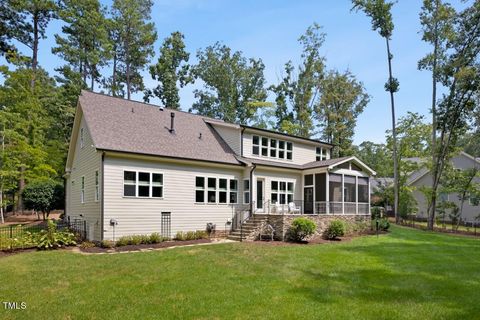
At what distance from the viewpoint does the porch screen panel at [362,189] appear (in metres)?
21.6

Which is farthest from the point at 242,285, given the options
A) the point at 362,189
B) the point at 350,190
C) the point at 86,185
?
the point at 362,189

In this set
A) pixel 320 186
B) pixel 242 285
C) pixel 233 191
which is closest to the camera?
pixel 242 285

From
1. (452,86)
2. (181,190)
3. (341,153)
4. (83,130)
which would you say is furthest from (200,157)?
(341,153)

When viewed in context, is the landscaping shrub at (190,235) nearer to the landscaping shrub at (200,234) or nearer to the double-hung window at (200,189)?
the landscaping shrub at (200,234)

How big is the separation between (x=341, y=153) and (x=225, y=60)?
58.0 ft

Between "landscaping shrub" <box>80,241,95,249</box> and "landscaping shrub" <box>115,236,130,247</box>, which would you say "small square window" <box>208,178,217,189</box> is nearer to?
"landscaping shrub" <box>115,236,130,247</box>

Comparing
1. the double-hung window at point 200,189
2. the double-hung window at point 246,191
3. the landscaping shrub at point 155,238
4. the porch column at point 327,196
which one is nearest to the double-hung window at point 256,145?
the double-hung window at point 246,191

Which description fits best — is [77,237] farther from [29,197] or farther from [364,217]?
[364,217]

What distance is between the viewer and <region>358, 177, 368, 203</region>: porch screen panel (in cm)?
2164

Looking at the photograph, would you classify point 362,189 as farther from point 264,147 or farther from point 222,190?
point 222,190

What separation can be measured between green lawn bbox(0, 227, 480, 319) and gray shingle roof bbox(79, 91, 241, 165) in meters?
5.32

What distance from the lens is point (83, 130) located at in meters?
17.6

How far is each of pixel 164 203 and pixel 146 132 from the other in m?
3.89

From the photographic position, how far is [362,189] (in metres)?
21.8
